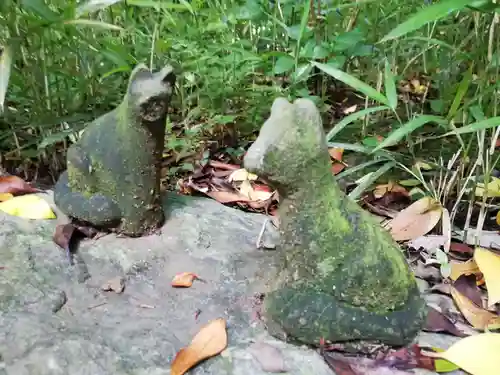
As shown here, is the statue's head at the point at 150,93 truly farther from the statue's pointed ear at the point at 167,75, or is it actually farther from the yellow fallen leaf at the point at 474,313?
the yellow fallen leaf at the point at 474,313

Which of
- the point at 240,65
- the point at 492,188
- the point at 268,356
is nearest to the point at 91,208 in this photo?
the point at 268,356

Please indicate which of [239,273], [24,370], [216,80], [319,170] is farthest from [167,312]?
[216,80]

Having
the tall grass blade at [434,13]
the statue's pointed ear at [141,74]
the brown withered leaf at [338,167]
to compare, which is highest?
the tall grass blade at [434,13]

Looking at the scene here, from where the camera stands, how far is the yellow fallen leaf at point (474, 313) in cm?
134

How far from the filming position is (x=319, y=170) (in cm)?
117

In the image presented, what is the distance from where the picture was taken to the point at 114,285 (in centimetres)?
140

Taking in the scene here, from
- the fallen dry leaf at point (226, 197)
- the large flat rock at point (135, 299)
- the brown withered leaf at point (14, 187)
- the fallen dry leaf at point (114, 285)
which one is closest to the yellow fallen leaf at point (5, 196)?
the brown withered leaf at point (14, 187)

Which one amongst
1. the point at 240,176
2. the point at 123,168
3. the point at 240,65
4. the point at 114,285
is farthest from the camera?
the point at 240,65

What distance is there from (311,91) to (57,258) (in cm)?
146

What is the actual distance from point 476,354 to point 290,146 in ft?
1.98

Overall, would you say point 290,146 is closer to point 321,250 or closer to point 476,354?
point 321,250

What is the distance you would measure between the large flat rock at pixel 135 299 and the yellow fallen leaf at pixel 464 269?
11.0 inches

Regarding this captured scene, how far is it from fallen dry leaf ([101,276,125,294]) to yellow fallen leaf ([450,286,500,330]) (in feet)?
2.83

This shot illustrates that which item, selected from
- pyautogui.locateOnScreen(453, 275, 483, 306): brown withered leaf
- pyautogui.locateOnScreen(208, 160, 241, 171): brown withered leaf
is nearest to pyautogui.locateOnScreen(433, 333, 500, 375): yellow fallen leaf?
pyautogui.locateOnScreen(453, 275, 483, 306): brown withered leaf
